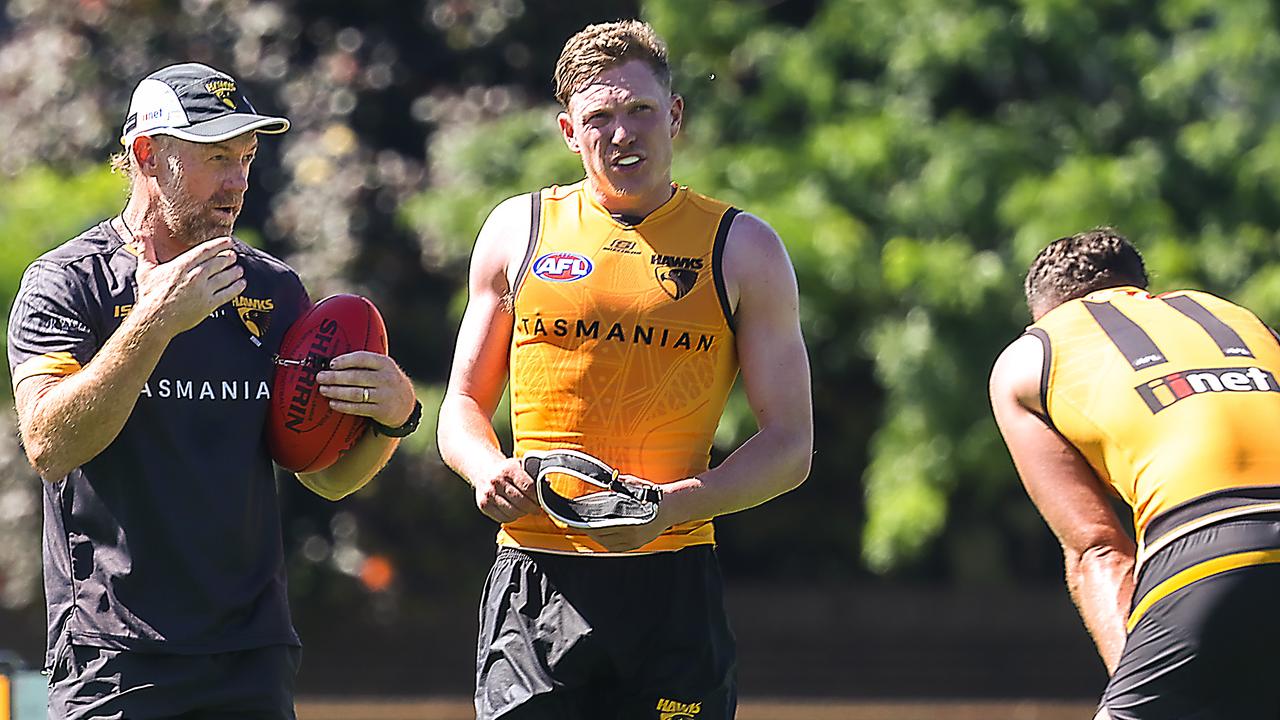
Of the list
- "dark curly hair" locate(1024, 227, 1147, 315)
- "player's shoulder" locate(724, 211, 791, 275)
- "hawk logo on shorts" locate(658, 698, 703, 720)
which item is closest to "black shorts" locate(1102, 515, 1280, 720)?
"dark curly hair" locate(1024, 227, 1147, 315)

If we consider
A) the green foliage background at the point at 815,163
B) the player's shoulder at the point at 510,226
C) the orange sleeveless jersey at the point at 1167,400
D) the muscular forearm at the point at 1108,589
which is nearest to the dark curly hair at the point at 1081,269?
the orange sleeveless jersey at the point at 1167,400

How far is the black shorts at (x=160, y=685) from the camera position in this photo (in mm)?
3594

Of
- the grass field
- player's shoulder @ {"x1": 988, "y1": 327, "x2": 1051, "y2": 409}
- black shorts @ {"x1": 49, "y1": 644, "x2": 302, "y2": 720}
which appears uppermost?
player's shoulder @ {"x1": 988, "y1": 327, "x2": 1051, "y2": 409}

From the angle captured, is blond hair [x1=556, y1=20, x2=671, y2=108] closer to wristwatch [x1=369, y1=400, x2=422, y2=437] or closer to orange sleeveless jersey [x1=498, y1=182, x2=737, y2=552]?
orange sleeveless jersey [x1=498, y1=182, x2=737, y2=552]

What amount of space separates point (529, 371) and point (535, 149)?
23.4 ft

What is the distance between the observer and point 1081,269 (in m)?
4.43

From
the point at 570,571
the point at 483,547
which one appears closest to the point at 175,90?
the point at 570,571

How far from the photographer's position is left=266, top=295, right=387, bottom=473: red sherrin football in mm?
3783

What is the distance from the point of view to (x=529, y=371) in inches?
160

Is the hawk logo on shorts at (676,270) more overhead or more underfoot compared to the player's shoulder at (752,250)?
more underfoot

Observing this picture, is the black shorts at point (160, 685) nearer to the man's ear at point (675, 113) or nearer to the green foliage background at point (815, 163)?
the man's ear at point (675, 113)

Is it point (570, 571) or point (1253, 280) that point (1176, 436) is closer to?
point (570, 571)

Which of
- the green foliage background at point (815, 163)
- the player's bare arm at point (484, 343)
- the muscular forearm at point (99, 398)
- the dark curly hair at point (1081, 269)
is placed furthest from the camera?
the green foliage background at point (815, 163)

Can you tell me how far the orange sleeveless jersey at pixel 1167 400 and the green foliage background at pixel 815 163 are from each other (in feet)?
19.8
